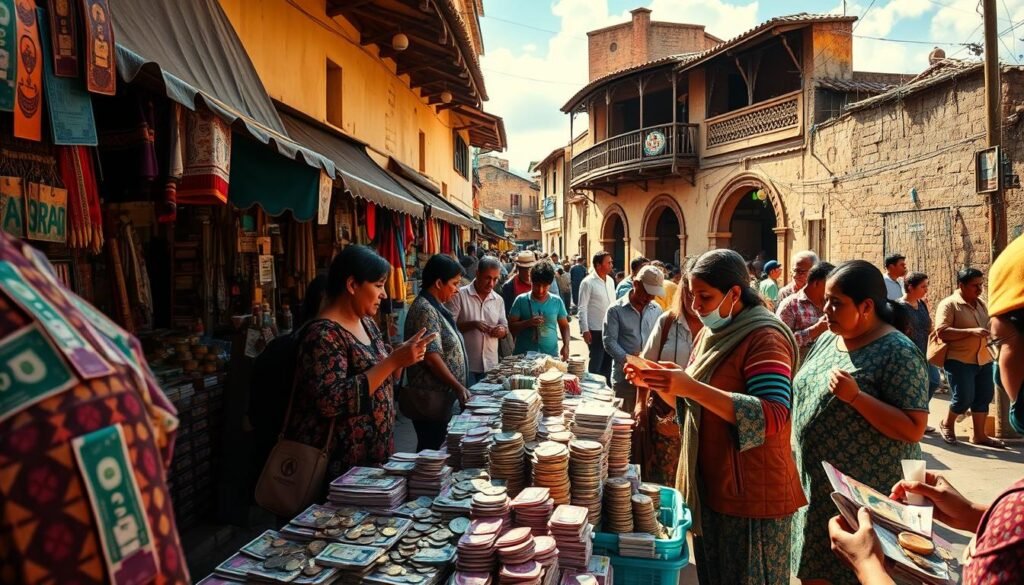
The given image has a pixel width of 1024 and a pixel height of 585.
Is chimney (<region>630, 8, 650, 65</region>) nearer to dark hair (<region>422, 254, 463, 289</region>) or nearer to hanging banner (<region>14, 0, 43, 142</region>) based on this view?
dark hair (<region>422, 254, 463, 289</region>)

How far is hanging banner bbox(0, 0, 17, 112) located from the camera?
80.5 inches

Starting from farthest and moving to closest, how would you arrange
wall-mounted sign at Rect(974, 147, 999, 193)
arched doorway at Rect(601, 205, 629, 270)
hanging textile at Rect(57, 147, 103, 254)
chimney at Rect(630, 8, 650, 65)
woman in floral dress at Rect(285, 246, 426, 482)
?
chimney at Rect(630, 8, 650, 65), arched doorway at Rect(601, 205, 629, 270), wall-mounted sign at Rect(974, 147, 999, 193), woman in floral dress at Rect(285, 246, 426, 482), hanging textile at Rect(57, 147, 103, 254)

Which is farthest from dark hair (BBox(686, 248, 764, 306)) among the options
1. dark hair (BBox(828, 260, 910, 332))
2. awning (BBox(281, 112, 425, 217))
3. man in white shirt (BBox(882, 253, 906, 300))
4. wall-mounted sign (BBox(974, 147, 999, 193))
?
wall-mounted sign (BBox(974, 147, 999, 193))

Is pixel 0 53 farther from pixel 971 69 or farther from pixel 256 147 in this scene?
pixel 971 69

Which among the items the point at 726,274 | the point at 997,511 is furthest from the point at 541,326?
the point at 997,511

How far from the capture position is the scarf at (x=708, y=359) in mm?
2932

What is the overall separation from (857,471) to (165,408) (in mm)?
3155

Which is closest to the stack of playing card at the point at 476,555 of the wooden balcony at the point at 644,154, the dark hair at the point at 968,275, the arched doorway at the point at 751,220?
the dark hair at the point at 968,275

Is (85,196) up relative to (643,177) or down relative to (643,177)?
A: down

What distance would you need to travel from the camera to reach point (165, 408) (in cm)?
82

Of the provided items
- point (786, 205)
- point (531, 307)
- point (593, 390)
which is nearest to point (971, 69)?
point (786, 205)

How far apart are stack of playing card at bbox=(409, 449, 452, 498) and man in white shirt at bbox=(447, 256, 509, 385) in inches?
119

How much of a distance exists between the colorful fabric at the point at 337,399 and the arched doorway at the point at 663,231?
61.9ft

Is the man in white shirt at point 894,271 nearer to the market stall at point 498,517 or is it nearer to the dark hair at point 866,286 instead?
the dark hair at point 866,286
